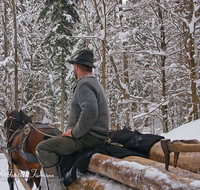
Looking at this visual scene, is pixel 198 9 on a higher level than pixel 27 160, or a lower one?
higher

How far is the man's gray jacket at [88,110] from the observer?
2432 mm

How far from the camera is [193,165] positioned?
87.1 inches

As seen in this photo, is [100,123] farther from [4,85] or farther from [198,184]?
[4,85]

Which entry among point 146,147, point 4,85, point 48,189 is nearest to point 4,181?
point 48,189

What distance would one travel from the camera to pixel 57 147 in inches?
101

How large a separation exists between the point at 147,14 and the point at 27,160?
926 centimetres

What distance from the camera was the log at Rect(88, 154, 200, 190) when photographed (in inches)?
57.5

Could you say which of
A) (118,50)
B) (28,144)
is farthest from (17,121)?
(118,50)

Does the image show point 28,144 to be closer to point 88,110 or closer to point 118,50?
point 88,110

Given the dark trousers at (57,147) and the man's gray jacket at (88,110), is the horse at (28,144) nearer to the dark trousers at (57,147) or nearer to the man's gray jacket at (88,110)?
the dark trousers at (57,147)

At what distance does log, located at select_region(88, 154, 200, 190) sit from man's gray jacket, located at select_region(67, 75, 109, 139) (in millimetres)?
401

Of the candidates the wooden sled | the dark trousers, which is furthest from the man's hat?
the wooden sled

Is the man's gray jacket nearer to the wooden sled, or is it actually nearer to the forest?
the wooden sled

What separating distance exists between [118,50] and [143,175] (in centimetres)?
868
